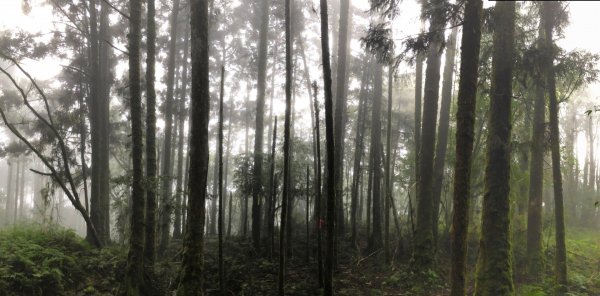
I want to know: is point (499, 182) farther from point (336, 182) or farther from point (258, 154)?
point (258, 154)

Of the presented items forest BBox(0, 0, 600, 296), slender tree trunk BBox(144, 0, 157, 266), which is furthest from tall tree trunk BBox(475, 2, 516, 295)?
slender tree trunk BBox(144, 0, 157, 266)

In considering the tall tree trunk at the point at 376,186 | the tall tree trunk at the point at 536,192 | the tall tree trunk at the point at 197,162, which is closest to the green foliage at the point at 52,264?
the tall tree trunk at the point at 197,162

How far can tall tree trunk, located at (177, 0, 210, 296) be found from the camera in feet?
24.7

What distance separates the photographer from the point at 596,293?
10.4 metres

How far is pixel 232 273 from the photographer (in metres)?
11.0

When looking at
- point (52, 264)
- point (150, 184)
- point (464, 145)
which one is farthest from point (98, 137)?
point (464, 145)

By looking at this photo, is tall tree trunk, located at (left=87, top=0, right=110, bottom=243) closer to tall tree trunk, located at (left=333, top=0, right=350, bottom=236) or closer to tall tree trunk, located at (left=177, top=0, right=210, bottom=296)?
tall tree trunk, located at (left=177, top=0, right=210, bottom=296)

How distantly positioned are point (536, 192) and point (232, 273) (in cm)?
963

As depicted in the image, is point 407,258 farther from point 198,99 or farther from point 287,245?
point 198,99

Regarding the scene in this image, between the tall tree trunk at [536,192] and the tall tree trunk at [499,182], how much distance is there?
3500 mm

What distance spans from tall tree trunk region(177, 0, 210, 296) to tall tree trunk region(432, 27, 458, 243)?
7926mm

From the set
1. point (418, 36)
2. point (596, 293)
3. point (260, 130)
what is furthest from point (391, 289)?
point (260, 130)

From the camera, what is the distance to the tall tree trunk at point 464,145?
6797 mm

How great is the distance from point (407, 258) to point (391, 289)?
2.23 metres
